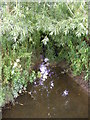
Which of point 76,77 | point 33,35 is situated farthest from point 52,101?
point 33,35

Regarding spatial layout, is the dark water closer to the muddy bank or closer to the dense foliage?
the muddy bank

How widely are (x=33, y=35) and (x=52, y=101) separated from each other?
1.25m

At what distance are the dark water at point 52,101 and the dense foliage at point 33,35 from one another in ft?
0.61

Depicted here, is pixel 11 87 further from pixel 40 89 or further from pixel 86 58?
pixel 86 58

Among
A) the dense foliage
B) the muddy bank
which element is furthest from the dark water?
the dense foliage

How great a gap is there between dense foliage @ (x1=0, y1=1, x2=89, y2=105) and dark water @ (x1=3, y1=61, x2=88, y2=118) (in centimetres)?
19

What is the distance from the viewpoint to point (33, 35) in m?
3.54

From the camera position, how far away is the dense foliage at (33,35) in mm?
2346

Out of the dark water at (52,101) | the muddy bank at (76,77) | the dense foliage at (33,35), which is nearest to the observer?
the dense foliage at (33,35)

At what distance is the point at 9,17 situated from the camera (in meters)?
2.35

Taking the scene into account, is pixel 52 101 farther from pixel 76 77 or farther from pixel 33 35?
pixel 33 35

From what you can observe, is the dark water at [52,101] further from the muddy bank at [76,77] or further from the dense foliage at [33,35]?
the dense foliage at [33,35]

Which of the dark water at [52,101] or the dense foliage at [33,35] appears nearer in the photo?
the dense foliage at [33,35]

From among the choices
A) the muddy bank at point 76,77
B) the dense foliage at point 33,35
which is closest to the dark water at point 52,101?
the muddy bank at point 76,77
